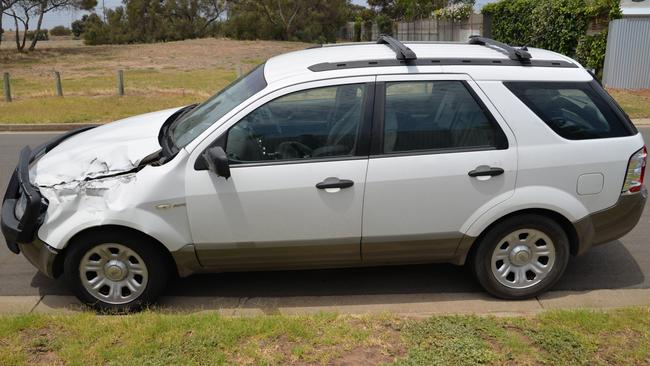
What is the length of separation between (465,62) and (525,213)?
1.14 metres

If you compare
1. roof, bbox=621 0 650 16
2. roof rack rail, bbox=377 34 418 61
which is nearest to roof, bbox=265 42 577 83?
roof rack rail, bbox=377 34 418 61

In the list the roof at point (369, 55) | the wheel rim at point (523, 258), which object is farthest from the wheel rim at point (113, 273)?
the wheel rim at point (523, 258)

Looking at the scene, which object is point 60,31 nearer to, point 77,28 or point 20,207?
→ point 77,28

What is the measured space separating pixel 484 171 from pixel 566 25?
620 inches

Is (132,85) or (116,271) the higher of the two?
(116,271)

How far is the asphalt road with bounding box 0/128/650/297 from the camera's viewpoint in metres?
4.54

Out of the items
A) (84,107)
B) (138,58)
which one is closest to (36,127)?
(84,107)

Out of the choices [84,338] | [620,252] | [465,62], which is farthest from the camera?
[620,252]

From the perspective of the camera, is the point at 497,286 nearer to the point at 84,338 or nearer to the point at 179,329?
the point at 179,329

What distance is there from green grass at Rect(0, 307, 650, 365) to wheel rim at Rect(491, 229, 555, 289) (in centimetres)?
51

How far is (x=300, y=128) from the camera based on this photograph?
409 cm

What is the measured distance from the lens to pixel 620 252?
5.25 metres

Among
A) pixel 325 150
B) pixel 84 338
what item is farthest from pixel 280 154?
pixel 84 338

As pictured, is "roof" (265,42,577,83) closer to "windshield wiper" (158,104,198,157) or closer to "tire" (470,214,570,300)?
"windshield wiper" (158,104,198,157)
